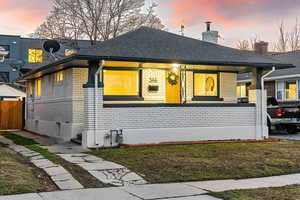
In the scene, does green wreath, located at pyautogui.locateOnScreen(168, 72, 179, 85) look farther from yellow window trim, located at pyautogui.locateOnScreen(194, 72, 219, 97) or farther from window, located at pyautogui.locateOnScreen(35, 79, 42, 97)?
window, located at pyautogui.locateOnScreen(35, 79, 42, 97)

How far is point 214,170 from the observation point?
9.97 m

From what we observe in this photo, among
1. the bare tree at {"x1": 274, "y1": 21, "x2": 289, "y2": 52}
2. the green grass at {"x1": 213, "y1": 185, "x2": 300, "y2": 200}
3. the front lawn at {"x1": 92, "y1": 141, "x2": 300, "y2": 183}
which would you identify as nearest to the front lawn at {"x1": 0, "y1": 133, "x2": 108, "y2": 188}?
the front lawn at {"x1": 92, "y1": 141, "x2": 300, "y2": 183}

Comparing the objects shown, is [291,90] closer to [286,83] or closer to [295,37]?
[286,83]

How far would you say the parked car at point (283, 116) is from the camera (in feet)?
65.1

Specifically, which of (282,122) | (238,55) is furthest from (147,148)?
(282,122)

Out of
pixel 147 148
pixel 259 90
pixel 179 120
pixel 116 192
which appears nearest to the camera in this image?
pixel 116 192

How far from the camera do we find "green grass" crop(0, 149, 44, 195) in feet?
25.4

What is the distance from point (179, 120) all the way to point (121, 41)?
3.61 m

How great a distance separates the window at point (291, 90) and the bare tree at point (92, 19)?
11.7 metres

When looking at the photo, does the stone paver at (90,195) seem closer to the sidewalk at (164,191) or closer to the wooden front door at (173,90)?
the sidewalk at (164,191)

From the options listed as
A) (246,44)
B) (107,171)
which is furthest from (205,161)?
(246,44)

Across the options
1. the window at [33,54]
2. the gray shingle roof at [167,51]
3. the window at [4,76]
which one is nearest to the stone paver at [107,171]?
the gray shingle roof at [167,51]

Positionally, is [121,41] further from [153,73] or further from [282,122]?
[282,122]

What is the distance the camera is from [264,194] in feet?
25.6
